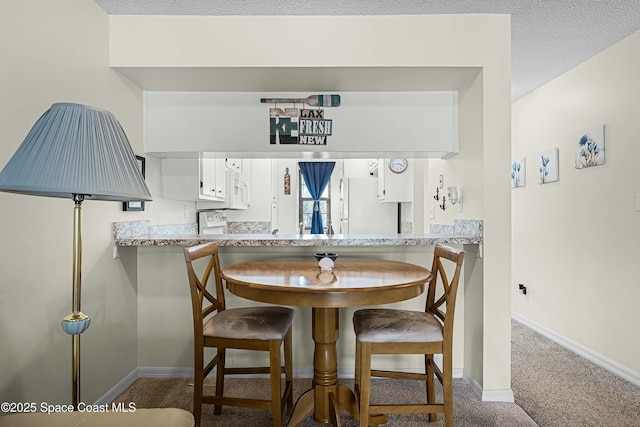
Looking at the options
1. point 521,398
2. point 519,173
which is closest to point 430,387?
point 521,398

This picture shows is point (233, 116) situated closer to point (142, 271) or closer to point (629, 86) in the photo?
point (142, 271)

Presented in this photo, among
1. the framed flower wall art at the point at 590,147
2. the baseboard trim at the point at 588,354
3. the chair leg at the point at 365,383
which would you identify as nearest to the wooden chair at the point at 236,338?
the chair leg at the point at 365,383

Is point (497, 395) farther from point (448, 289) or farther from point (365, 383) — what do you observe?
point (365, 383)

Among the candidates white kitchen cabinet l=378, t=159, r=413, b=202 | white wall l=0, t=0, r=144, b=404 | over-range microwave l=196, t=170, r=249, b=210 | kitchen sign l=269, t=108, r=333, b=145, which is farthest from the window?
white wall l=0, t=0, r=144, b=404

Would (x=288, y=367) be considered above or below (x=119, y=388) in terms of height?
above

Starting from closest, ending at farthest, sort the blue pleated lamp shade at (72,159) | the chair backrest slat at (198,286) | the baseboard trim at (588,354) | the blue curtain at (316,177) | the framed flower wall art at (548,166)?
the blue pleated lamp shade at (72,159) < the chair backrest slat at (198,286) < the baseboard trim at (588,354) < the framed flower wall art at (548,166) < the blue curtain at (316,177)

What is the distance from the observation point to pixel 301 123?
102 inches

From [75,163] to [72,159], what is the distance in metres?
0.02

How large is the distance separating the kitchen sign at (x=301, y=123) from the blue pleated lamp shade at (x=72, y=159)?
149 cm

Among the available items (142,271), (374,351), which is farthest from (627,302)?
(142,271)

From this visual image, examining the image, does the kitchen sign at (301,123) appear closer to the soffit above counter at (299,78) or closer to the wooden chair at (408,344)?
the soffit above counter at (299,78)

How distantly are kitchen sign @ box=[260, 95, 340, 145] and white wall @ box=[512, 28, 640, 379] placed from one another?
2018mm

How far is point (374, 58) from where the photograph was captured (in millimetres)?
2182

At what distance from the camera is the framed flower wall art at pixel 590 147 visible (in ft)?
8.84
